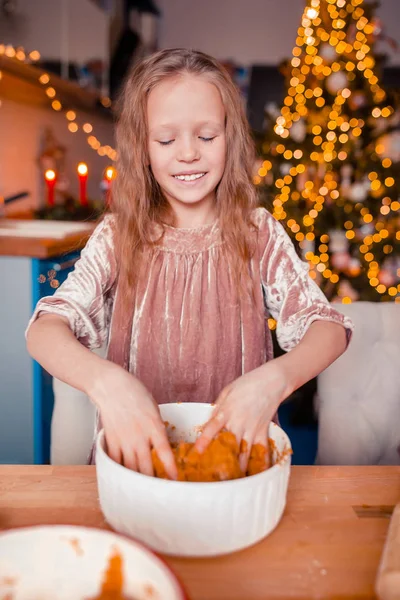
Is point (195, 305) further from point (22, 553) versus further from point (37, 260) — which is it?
point (37, 260)

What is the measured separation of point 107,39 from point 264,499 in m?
3.97

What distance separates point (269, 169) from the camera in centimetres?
246

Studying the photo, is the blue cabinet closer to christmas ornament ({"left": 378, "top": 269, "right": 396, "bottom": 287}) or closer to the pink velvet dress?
the pink velvet dress

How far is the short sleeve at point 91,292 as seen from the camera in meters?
0.94

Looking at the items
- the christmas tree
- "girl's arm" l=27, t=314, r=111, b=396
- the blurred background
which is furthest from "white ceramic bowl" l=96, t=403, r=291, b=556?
the christmas tree

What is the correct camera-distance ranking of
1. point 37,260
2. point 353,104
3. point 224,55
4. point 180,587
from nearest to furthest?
point 180,587
point 37,260
point 353,104
point 224,55

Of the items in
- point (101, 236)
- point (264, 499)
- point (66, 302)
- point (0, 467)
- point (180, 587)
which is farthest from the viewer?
point (101, 236)

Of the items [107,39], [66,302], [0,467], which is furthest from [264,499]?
[107,39]

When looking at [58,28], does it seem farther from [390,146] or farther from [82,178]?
[390,146]

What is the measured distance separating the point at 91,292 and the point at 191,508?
583 mm

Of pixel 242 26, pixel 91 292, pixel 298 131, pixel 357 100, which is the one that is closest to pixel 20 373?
pixel 91 292

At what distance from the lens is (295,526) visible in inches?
23.8

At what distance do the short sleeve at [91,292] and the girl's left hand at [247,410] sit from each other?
0.37 meters

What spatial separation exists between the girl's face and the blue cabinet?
1057mm
